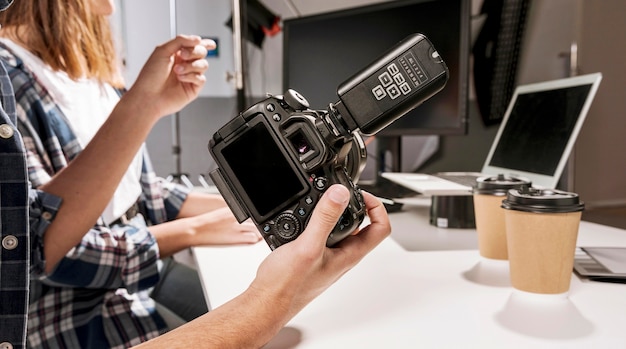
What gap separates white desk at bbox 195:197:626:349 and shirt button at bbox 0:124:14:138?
0.28 metres

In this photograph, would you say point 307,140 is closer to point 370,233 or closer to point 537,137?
point 370,233

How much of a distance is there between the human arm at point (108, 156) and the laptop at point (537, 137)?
0.42 m

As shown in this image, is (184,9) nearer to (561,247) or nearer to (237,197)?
(237,197)

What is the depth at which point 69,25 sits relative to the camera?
35.2 inches

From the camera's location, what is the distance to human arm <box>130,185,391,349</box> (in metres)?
0.40

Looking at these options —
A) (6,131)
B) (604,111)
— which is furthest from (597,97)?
(6,131)

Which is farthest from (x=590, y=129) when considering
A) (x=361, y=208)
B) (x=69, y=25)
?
(x=69, y=25)

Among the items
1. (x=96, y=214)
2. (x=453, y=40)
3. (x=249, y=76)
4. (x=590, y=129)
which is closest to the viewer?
(x=96, y=214)

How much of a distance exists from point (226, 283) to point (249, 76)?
118 cm

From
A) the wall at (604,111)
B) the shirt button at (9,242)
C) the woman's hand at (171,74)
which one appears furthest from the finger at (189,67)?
the wall at (604,111)

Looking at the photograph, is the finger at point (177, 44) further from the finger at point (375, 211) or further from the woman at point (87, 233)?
the finger at point (375, 211)

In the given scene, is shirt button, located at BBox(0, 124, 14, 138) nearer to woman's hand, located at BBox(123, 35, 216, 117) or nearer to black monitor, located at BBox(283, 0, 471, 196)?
woman's hand, located at BBox(123, 35, 216, 117)

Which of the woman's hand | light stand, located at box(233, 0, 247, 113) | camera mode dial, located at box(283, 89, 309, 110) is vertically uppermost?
light stand, located at box(233, 0, 247, 113)

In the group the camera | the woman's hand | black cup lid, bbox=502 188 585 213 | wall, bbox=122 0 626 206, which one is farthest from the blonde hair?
wall, bbox=122 0 626 206
